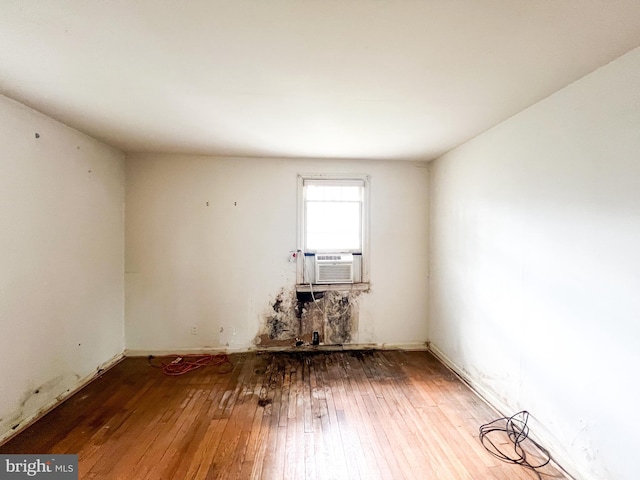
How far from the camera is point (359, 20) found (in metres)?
1.15

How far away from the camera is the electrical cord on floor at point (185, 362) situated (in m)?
2.95

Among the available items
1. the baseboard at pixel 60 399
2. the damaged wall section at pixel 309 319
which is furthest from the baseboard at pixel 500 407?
the baseboard at pixel 60 399

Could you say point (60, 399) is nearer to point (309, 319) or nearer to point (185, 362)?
point (185, 362)

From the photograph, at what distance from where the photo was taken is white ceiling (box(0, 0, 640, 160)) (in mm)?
1116

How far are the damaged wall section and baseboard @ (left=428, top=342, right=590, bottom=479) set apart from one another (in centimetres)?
105

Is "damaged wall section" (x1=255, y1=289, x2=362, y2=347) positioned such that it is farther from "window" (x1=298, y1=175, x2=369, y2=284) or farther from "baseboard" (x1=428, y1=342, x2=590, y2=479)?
"baseboard" (x1=428, y1=342, x2=590, y2=479)

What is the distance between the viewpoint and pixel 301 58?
1.42 m

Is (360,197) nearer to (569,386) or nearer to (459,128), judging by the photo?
(459,128)

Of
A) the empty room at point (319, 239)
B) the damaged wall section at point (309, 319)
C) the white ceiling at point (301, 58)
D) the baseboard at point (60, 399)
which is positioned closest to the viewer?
the white ceiling at point (301, 58)

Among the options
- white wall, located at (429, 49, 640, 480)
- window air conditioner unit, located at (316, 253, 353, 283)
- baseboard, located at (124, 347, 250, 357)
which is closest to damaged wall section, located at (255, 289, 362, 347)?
window air conditioner unit, located at (316, 253, 353, 283)

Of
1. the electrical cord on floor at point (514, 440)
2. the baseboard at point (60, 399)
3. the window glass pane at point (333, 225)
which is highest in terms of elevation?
the window glass pane at point (333, 225)

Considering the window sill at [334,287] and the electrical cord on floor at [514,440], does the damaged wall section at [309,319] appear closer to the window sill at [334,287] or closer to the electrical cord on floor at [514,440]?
the window sill at [334,287]

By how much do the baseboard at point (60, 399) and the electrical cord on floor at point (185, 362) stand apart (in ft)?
1.15

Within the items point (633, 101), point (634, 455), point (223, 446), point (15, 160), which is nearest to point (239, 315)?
point (223, 446)
